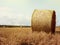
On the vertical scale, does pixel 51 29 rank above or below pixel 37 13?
below

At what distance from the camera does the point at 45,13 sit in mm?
8672

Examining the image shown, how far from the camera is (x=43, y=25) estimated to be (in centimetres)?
865

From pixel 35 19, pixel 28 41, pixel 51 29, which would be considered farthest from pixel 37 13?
pixel 28 41

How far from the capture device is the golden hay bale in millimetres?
8570

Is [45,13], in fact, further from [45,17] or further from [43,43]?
[43,43]

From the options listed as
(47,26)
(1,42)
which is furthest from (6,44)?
(47,26)

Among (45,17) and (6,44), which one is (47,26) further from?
(6,44)

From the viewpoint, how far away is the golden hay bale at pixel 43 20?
28.1 ft

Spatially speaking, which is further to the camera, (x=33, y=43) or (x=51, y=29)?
(x=51, y=29)

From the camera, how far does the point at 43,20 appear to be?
28.4 feet

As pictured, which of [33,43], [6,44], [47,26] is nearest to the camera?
[6,44]

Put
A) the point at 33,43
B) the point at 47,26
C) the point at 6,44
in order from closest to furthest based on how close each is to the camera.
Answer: the point at 6,44
the point at 33,43
the point at 47,26

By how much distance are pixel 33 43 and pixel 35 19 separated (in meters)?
3.46

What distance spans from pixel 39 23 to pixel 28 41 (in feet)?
11.0
